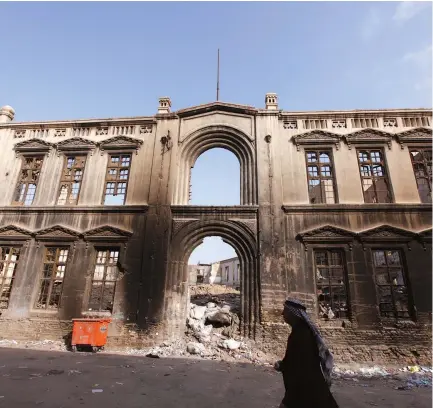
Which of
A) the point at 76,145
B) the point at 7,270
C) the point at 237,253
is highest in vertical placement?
the point at 76,145

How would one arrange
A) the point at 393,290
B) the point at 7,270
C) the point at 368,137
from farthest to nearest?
1. the point at 368,137
2. the point at 7,270
3. the point at 393,290

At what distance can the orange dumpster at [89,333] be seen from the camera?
9.53m

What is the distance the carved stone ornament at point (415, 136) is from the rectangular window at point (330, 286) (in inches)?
221

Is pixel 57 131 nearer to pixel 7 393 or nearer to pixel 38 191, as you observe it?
pixel 38 191

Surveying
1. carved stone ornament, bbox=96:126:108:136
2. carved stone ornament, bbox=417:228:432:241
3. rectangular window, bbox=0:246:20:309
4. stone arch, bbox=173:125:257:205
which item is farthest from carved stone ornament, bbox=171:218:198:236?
carved stone ornament, bbox=417:228:432:241

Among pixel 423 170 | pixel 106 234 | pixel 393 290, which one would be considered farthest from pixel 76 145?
pixel 423 170

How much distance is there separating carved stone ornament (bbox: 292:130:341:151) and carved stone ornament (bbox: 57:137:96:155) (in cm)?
915

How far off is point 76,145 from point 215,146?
6401 mm

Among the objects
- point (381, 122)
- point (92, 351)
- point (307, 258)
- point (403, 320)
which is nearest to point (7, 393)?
point (92, 351)

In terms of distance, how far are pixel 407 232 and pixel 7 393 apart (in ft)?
40.2

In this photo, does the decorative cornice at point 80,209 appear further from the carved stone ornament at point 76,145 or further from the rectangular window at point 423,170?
the rectangular window at point 423,170

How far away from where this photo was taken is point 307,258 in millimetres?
10578

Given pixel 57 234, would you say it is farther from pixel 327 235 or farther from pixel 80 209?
pixel 327 235

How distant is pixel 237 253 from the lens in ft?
36.6
